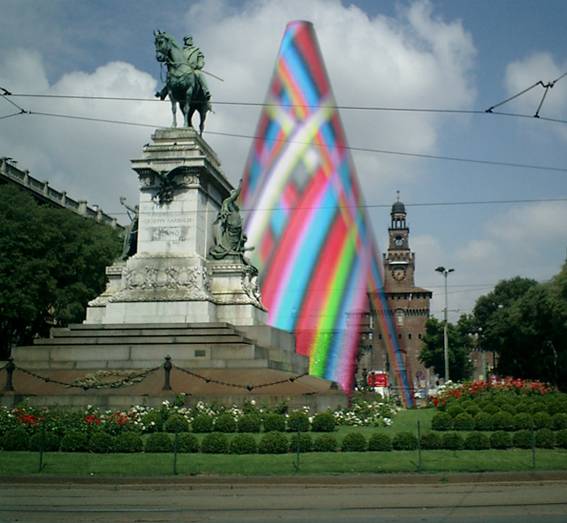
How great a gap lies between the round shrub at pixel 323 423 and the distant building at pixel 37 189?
59.4 meters

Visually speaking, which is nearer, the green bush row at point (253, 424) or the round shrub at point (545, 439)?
the round shrub at point (545, 439)

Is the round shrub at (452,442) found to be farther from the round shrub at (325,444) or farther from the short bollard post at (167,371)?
the short bollard post at (167,371)

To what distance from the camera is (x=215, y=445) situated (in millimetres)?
21172

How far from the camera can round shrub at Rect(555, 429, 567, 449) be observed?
2281 cm

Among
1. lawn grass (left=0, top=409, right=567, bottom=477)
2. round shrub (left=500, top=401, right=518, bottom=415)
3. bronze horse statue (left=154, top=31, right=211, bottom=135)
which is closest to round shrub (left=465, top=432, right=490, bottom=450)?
lawn grass (left=0, top=409, right=567, bottom=477)

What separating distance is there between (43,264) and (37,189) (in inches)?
1305

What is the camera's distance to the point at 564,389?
76.6 m

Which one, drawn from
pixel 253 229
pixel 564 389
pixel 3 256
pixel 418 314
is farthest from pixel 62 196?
pixel 418 314

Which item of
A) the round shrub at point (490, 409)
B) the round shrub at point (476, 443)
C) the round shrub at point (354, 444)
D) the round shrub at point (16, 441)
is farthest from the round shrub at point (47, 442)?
the round shrub at point (490, 409)

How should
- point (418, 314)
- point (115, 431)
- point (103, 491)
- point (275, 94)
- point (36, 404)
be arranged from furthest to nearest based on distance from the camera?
1. point (418, 314)
2. point (275, 94)
3. point (36, 404)
4. point (115, 431)
5. point (103, 491)

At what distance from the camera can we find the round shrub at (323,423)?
2403 cm

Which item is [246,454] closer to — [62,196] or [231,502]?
[231,502]

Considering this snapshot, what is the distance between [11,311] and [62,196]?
41.1 m

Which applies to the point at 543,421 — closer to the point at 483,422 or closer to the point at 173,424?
the point at 483,422
